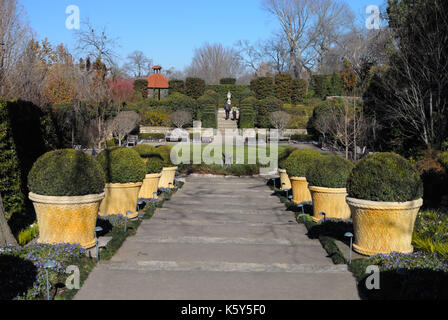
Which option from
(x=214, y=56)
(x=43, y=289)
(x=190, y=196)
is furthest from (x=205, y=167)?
(x=214, y=56)

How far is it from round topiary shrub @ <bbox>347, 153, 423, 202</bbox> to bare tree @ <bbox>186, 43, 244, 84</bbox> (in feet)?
258

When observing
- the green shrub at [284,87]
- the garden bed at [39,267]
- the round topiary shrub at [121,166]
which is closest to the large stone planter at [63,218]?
the garden bed at [39,267]

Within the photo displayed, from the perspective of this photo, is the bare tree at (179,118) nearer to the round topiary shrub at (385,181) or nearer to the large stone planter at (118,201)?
the large stone planter at (118,201)

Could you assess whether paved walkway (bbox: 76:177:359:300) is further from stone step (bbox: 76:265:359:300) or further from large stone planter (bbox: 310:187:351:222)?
large stone planter (bbox: 310:187:351:222)

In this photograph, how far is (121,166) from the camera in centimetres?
876

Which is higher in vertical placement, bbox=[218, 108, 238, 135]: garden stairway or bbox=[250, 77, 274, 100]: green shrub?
bbox=[250, 77, 274, 100]: green shrub

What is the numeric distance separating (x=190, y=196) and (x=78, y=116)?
11.6 meters

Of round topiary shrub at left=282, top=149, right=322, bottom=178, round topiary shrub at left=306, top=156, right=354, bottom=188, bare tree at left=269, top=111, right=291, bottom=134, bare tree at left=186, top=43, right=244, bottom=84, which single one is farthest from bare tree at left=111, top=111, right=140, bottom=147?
bare tree at left=186, top=43, right=244, bottom=84

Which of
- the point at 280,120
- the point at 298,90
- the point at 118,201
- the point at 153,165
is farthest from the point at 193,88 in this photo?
the point at 118,201

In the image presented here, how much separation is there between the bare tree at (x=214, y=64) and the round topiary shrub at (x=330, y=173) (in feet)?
251

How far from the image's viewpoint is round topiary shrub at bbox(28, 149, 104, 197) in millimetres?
6152

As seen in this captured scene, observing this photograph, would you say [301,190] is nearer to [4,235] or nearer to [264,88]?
[4,235]

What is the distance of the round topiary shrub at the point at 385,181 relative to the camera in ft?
20.0

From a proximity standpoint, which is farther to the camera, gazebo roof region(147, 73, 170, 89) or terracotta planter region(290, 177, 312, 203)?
gazebo roof region(147, 73, 170, 89)
